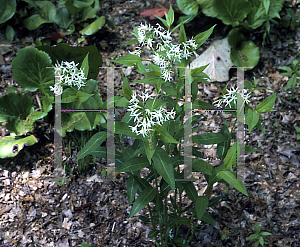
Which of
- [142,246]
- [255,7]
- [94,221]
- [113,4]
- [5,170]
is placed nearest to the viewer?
[142,246]

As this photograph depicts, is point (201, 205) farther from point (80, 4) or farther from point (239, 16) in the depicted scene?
point (80, 4)

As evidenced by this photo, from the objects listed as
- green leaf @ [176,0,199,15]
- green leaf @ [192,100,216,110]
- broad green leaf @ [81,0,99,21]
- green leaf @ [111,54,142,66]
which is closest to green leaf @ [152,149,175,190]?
green leaf @ [192,100,216,110]

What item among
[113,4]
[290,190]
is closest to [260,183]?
[290,190]

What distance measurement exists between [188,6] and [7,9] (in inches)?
87.6

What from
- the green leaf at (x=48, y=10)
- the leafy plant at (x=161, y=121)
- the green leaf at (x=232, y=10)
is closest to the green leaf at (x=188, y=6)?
the green leaf at (x=232, y=10)

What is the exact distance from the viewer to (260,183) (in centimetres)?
251

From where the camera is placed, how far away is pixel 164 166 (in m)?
1.26

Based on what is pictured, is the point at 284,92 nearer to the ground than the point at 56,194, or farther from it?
farther from it

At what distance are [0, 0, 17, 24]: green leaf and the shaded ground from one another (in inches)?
38.9

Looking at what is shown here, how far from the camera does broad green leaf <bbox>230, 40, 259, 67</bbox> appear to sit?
3275 mm

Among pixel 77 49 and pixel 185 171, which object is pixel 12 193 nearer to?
pixel 77 49

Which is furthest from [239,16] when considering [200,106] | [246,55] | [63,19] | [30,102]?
[30,102]

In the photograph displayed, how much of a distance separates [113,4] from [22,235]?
315cm

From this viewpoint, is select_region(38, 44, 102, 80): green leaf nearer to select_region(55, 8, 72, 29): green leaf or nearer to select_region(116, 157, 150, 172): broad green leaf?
select_region(55, 8, 72, 29): green leaf
